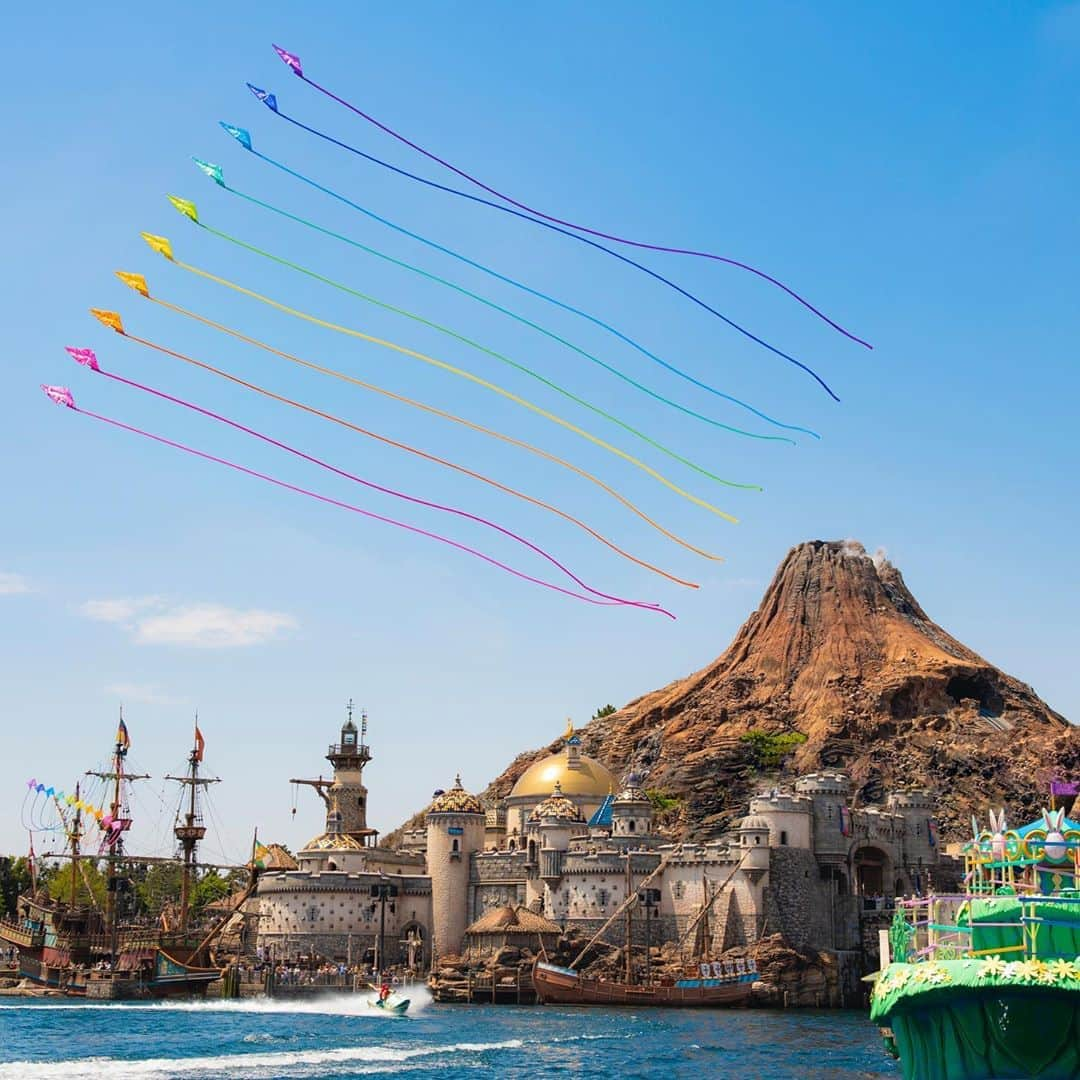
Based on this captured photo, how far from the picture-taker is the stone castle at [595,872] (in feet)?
323

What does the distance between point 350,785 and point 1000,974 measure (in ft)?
327

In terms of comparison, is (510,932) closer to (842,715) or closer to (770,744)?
(770,744)

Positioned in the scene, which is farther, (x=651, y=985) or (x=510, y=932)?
(x=510, y=932)

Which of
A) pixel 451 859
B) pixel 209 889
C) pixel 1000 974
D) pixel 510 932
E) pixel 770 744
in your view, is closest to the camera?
pixel 1000 974

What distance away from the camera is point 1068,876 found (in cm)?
4084

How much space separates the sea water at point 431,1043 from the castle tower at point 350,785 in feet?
125

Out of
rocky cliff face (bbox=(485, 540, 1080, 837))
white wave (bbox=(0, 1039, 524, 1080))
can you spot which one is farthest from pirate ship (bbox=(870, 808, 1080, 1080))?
rocky cliff face (bbox=(485, 540, 1080, 837))

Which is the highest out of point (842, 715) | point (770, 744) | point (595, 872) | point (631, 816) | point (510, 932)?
point (842, 715)

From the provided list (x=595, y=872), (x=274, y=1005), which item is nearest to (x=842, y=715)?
(x=595, y=872)

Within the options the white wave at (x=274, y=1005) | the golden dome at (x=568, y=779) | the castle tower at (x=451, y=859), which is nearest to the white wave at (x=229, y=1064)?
the white wave at (x=274, y=1005)

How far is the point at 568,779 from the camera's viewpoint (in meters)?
120

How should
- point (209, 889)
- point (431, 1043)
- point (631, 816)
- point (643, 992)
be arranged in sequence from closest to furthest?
point (431, 1043) → point (643, 992) → point (631, 816) → point (209, 889)

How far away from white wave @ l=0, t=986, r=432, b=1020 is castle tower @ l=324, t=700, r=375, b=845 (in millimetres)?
30704

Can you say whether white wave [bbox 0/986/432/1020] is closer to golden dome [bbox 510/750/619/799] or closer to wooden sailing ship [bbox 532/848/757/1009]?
wooden sailing ship [bbox 532/848/757/1009]
